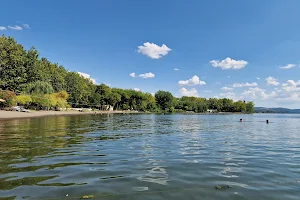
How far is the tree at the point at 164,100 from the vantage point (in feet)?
630

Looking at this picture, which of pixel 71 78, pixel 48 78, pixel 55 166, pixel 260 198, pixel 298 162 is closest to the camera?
pixel 260 198

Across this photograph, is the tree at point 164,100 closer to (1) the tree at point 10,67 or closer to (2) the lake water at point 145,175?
(1) the tree at point 10,67

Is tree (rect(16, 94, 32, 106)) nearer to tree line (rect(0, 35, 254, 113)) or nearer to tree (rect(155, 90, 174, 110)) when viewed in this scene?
tree line (rect(0, 35, 254, 113))

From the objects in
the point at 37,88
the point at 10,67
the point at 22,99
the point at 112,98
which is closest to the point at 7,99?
the point at 22,99

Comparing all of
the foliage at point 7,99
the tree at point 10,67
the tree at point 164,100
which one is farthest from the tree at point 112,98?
the foliage at point 7,99

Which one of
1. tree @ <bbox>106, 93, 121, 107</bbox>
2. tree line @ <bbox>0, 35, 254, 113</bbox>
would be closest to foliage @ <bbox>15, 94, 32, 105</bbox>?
tree line @ <bbox>0, 35, 254, 113</bbox>

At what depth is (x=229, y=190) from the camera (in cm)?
690

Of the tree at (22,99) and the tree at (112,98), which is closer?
the tree at (22,99)

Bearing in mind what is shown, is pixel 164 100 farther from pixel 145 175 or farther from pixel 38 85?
pixel 145 175

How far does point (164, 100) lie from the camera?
193 metres

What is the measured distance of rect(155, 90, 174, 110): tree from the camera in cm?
19188

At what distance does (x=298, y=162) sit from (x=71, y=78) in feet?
424

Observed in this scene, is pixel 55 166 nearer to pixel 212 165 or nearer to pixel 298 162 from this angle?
pixel 212 165

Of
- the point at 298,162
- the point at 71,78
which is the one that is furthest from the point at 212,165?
the point at 71,78
